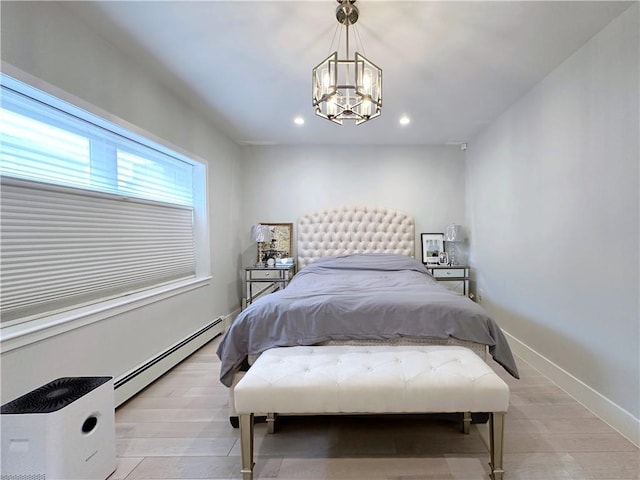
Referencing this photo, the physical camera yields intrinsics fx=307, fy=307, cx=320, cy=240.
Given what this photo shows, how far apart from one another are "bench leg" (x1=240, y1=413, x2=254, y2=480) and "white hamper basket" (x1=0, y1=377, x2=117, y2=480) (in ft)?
2.30

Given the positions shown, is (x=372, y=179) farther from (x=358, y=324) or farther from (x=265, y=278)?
(x=358, y=324)

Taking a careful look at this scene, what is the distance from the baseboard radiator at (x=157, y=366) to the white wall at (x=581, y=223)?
3.16 meters

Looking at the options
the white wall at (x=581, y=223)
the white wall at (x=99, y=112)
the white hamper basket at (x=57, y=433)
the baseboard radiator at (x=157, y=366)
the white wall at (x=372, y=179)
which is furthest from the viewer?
the white wall at (x=372, y=179)

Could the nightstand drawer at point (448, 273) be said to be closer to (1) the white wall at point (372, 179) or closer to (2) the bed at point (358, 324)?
(1) the white wall at point (372, 179)

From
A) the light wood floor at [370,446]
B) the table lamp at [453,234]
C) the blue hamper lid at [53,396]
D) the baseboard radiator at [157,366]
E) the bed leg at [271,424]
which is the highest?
the table lamp at [453,234]

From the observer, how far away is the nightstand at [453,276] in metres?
3.98

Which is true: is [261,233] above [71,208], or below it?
below

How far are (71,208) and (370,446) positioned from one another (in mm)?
2272

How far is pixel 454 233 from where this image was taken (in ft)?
13.4

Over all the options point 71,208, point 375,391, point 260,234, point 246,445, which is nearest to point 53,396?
point 246,445

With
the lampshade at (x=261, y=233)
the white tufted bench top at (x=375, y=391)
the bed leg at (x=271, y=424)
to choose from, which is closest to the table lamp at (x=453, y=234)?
the lampshade at (x=261, y=233)

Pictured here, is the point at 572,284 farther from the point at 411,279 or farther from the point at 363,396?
the point at 363,396

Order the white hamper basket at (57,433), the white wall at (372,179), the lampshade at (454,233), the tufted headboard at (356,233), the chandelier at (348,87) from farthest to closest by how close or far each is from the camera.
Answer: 1. the white wall at (372,179)
2. the tufted headboard at (356,233)
3. the lampshade at (454,233)
4. the chandelier at (348,87)
5. the white hamper basket at (57,433)

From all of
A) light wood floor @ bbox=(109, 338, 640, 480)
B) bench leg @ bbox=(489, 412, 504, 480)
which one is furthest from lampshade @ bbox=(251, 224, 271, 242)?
bench leg @ bbox=(489, 412, 504, 480)
